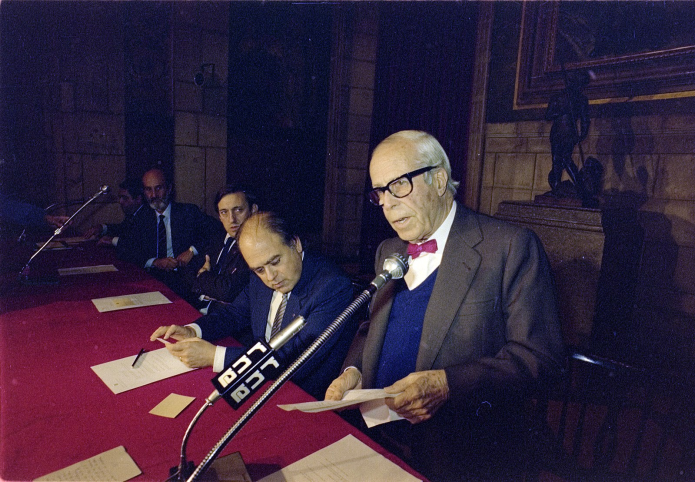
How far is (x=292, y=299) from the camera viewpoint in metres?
1.99

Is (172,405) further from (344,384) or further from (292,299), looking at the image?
(292,299)

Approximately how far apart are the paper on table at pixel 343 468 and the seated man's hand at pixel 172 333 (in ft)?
3.40

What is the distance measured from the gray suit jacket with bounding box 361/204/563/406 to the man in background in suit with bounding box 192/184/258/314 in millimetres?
1856

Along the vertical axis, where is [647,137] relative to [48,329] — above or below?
above

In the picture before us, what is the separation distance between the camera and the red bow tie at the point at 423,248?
1.63m

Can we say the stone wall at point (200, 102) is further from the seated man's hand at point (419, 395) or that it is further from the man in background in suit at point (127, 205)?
the seated man's hand at point (419, 395)

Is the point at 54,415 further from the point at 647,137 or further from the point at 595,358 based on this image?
the point at 647,137

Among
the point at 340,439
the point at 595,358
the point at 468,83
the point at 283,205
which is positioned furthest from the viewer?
the point at 283,205

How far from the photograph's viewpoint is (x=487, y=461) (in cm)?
145

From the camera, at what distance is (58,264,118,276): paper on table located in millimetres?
3021

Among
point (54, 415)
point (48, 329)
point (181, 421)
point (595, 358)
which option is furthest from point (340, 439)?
point (48, 329)

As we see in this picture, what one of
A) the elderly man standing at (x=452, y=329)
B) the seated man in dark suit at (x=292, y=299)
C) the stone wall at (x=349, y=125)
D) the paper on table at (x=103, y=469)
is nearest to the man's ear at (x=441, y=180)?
the elderly man standing at (x=452, y=329)

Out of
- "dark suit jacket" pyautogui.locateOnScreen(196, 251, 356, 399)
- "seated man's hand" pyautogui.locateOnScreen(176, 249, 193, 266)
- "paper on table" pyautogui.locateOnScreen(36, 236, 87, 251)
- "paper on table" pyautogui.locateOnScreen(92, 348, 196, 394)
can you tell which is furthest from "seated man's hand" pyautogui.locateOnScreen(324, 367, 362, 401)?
"paper on table" pyautogui.locateOnScreen(36, 236, 87, 251)

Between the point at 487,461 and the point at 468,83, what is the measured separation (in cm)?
435
